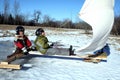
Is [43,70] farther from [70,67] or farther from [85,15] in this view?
[85,15]

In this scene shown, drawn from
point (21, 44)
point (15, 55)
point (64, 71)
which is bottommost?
point (64, 71)

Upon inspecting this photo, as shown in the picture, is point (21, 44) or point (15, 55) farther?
point (21, 44)

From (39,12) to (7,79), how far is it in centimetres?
6961

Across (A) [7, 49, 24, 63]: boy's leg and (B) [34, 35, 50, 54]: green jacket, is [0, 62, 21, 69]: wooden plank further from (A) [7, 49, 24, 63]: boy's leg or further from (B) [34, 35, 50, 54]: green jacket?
(B) [34, 35, 50, 54]: green jacket

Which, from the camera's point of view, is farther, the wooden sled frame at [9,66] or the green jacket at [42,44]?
the green jacket at [42,44]

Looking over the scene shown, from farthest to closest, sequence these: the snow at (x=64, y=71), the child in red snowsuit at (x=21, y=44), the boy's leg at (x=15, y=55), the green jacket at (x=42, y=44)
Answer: the green jacket at (x=42, y=44) → the child in red snowsuit at (x=21, y=44) → the boy's leg at (x=15, y=55) → the snow at (x=64, y=71)

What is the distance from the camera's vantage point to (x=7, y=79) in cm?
568

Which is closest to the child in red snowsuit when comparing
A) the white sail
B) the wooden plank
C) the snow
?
the snow

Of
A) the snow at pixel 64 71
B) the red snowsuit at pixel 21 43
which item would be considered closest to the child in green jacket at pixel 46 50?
the snow at pixel 64 71

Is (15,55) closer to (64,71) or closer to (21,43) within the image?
(21,43)

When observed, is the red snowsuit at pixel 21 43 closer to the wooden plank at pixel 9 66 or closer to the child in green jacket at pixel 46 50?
the child in green jacket at pixel 46 50

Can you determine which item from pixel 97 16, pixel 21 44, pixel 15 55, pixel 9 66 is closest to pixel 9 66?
pixel 9 66

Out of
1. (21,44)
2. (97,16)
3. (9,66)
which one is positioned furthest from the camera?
(21,44)

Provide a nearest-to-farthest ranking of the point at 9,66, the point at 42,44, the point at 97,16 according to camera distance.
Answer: the point at 9,66 → the point at 97,16 → the point at 42,44
